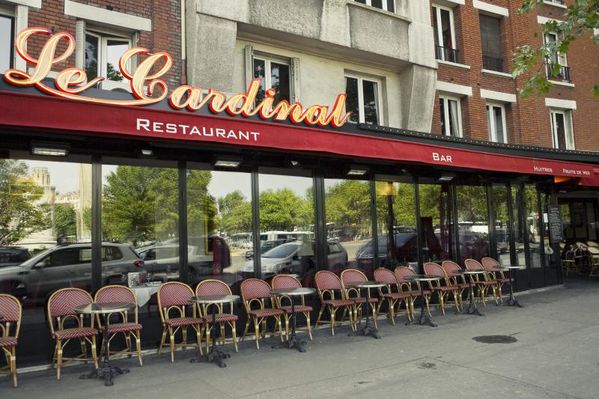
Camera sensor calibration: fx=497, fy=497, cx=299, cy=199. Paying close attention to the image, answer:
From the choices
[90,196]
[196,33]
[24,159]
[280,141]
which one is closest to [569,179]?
[280,141]

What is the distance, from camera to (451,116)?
13664mm

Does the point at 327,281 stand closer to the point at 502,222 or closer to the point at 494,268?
the point at 494,268

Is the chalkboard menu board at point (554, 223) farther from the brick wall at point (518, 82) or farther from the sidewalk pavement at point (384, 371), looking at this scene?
Answer: the sidewalk pavement at point (384, 371)

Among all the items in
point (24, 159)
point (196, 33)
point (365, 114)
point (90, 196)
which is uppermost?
point (196, 33)

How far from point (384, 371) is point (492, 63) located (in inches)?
450

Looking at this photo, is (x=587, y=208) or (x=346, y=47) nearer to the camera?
(x=346, y=47)

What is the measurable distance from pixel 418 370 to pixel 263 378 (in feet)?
6.13

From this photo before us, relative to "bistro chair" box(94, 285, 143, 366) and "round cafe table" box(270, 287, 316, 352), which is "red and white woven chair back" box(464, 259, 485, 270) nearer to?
"round cafe table" box(270, 287, 316, 352)

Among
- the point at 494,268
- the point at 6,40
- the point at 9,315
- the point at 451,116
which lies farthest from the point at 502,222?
the point at 6,40

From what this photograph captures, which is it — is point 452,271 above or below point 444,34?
below

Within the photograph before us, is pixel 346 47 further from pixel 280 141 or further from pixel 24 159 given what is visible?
pixel 24 159

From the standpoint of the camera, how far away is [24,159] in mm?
6934

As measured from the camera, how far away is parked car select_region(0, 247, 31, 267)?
6764 mm

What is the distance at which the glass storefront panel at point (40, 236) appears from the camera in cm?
675
